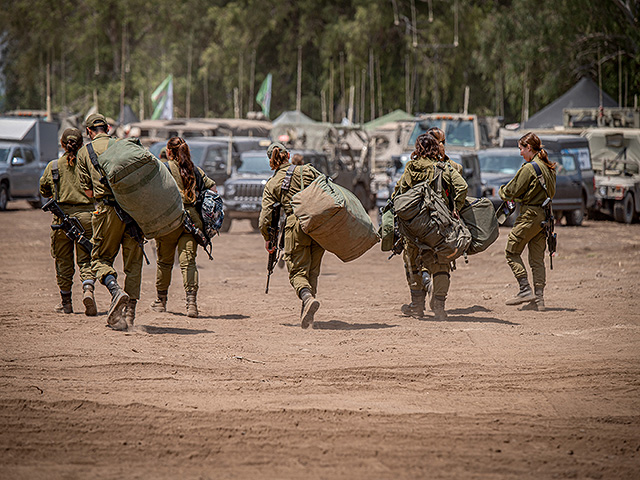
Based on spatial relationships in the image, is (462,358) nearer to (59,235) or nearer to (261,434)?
(261,434)

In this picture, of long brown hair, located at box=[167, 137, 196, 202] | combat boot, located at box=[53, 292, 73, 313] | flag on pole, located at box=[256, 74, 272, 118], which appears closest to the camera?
long brown hair, located at box=[167, 137, 196, 202]

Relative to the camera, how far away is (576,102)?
34.3m

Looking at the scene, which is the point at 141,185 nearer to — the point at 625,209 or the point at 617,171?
the point at 625,209

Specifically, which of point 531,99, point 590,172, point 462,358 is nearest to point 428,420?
point 462,358

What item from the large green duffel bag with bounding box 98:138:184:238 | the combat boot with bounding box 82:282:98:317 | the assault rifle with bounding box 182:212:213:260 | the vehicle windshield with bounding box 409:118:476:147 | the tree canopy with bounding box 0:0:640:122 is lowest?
the combat boot with bounding box 82:282:98:317

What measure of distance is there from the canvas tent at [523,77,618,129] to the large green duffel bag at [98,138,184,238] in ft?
90.4

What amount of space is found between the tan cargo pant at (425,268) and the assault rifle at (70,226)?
3.10 m

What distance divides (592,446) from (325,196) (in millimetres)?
3942

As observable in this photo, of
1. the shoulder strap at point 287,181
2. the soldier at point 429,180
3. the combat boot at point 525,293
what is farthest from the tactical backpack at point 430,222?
the combat boot at point 525,293

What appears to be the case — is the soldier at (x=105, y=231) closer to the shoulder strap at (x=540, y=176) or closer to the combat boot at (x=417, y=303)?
the combat boot at (x=417, y=303)

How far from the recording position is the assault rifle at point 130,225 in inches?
336

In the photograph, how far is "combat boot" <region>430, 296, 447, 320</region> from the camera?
980cm

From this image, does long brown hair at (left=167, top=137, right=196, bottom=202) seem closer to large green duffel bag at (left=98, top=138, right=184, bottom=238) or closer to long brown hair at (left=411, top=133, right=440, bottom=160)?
large green duffel bag at (left=98, top=138, right=184, bottom=238)

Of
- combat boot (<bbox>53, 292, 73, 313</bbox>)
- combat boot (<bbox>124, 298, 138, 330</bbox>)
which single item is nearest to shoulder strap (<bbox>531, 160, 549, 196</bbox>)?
combat boot (<bbox>124, 298, 138, 330</bbox>)
